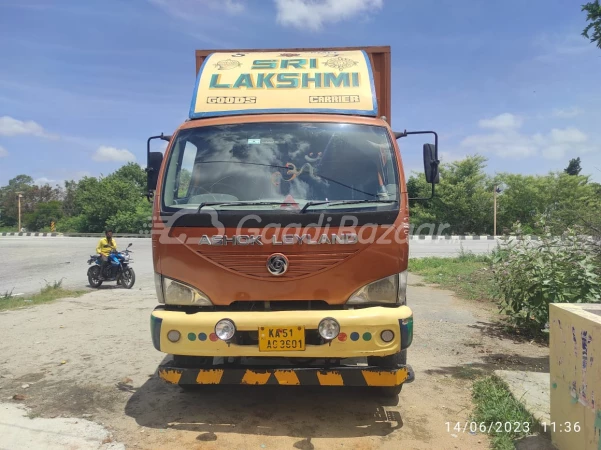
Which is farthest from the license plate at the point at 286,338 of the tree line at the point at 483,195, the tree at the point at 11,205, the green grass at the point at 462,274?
the tree at the point at 11,205

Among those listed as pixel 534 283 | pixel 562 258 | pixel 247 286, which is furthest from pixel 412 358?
pixel 247 286

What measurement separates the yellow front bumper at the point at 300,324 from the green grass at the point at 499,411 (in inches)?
39.6

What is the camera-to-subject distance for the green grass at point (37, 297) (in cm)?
894

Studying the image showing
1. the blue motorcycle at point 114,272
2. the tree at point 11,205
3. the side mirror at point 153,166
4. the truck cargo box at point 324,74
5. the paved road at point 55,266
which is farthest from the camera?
the tree at point 11,205

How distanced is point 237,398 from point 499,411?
222cm

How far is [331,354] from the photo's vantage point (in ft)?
10.9

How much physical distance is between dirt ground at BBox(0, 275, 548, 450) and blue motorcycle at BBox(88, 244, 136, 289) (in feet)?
15.2

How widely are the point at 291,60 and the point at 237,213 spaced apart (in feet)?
6.89

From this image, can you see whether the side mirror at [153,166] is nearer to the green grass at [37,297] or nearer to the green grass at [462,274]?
the green grass at [462,274]

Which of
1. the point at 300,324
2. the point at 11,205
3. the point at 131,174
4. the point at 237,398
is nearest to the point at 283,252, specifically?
the point at 300,324

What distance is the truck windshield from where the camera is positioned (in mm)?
3709

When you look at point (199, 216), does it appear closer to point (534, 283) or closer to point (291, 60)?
point (291, 60)

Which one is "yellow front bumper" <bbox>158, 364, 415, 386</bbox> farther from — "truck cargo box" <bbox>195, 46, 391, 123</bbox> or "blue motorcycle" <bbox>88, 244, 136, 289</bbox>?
"blue motorcycle" <bbox>88, 244, 136, 289</bbox>

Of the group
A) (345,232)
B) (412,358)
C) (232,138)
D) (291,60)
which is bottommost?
(412,358)
